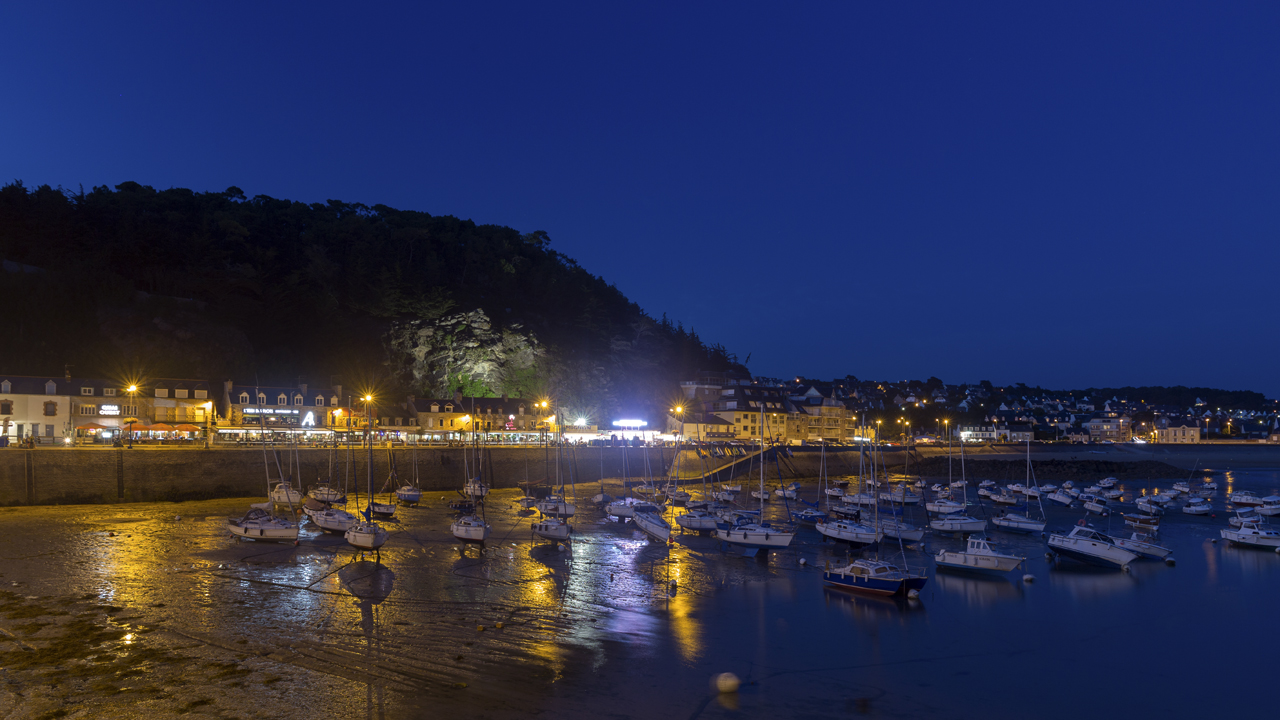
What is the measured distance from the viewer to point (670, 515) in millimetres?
45125

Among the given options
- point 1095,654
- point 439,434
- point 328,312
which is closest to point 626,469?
point 439,434

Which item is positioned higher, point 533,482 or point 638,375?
point 638,375

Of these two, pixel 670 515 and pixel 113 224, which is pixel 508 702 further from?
pixel 113 224

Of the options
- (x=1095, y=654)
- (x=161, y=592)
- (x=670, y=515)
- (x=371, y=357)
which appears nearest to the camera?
(x=1095, y=654)

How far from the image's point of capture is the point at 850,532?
1380 inches

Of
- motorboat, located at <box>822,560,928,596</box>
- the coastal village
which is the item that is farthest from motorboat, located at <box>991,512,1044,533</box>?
motorboat, located at <box>822,560,928,596</box>

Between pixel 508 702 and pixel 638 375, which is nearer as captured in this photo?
pixel 508 702

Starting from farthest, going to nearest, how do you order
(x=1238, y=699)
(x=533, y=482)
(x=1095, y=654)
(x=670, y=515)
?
(x=533, y=482) < (x=670, y=515) < (x=1095, y=654) < (x=1238, y=699)

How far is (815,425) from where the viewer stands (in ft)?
371

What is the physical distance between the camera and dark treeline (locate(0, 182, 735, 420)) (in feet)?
240

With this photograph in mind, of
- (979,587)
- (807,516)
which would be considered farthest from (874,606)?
(807,516)

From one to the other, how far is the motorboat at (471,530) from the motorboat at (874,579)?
15.2 metres

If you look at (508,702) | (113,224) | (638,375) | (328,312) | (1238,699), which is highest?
(113,224)

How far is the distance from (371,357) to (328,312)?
1017 cm
